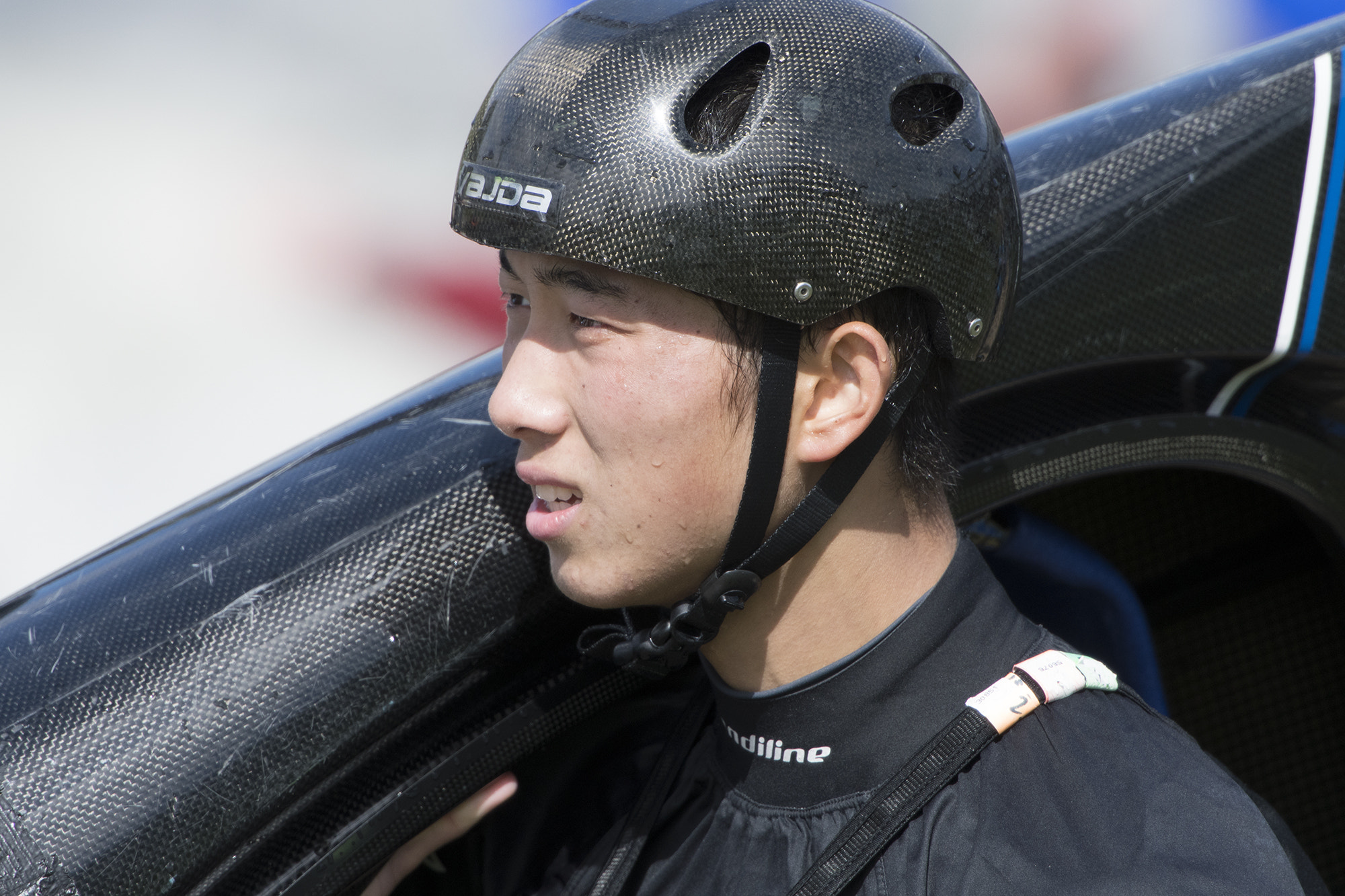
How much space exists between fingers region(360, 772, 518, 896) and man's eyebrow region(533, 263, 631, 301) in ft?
2.21

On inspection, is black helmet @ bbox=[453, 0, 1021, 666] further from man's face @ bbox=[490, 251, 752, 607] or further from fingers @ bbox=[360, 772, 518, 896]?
fingers @ bbox=[360, 772, 518, 896]

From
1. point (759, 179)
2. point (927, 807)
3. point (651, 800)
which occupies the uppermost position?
point (759, 179)

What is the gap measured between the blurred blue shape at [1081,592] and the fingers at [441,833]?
82 cm

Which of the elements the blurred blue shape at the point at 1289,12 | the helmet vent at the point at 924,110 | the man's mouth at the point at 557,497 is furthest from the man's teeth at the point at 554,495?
the blurred blue shape at the point at 1289,12

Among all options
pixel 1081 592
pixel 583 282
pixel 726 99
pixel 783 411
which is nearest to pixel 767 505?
pixel 783 411

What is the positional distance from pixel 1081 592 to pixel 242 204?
17.0 feet

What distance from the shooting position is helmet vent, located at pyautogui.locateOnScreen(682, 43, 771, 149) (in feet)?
4.75

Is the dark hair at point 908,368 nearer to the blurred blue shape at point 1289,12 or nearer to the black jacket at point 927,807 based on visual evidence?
the black jacket at point 927,807

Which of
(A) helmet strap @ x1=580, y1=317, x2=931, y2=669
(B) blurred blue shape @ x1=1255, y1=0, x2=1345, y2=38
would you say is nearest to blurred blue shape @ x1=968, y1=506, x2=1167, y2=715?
(A) helmet strap @ x1=580, y1=317, x2=931, y2=669

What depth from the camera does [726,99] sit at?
147 centimetres

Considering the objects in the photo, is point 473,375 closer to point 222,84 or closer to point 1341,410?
point 1341,410

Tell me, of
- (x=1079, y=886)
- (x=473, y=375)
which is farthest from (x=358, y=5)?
(x=1079, y=886)

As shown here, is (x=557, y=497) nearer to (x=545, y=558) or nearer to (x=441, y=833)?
(x=545, y=558)

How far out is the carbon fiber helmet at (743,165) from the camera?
54.9 inches
